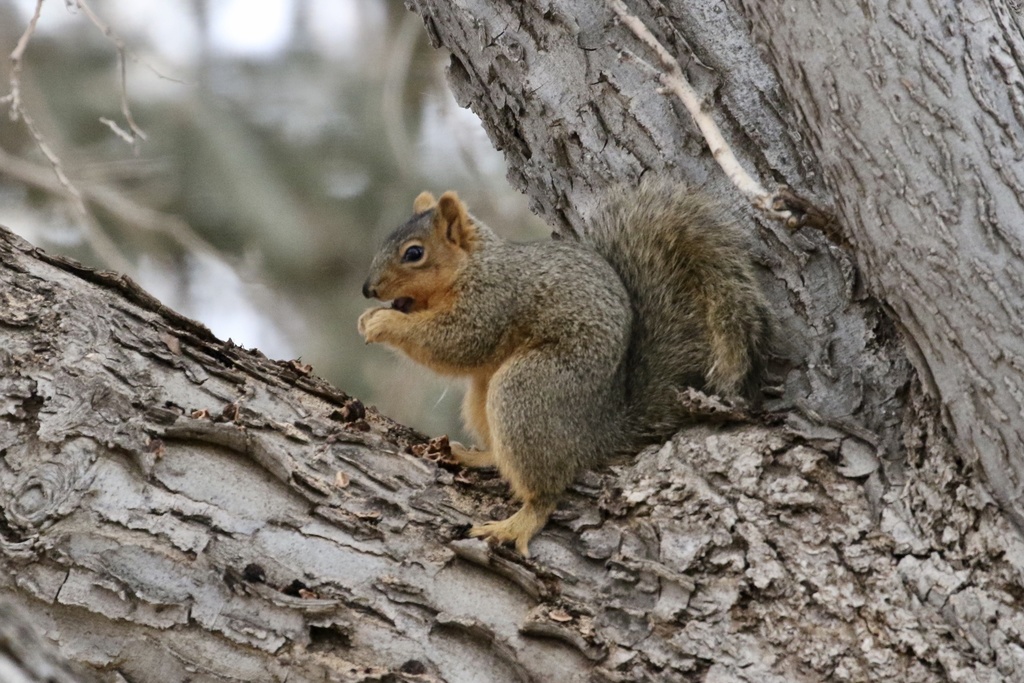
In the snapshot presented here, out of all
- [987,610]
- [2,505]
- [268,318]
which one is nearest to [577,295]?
[987,610]

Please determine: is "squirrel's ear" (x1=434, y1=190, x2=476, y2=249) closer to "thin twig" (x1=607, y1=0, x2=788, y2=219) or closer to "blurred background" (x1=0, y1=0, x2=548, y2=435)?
"thin twig" (x1=607, y1=0, x2=788, y2=219)

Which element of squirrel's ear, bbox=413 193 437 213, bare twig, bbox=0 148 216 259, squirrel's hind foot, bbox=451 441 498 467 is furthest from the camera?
bare twig, bbox=0 148 216 259

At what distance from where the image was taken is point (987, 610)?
5.52 ft

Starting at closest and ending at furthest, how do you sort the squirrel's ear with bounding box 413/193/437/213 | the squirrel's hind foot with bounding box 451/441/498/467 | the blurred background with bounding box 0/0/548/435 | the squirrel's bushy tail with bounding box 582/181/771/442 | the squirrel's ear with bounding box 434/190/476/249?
the squirrel's bushy tail with bounding box 582/181/771/442
the squirrel's hind foot with bounding box 451/441/498/467
the squirrel's ear with bounding box 434/190/476/249
the squirrel's ear with bounding box 413/193/437/213
the blurred background with bounding box 0/0/548/435

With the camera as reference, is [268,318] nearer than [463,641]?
No

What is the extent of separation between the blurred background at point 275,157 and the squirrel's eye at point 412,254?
2154 mm

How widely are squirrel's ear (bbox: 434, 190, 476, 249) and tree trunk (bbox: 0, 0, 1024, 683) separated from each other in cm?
73

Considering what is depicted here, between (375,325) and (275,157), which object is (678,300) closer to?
(375,325)

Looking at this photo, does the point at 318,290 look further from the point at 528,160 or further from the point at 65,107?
the point at 528,160

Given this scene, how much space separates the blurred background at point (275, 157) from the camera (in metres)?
5.27

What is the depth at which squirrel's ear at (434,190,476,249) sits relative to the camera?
2695mm

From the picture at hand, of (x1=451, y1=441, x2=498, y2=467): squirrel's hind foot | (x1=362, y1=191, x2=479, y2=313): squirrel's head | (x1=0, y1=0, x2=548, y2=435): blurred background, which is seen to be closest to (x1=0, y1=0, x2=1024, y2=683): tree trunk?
(x1=451, y1=441, x2=498, y2=467): squirrel's hind foot

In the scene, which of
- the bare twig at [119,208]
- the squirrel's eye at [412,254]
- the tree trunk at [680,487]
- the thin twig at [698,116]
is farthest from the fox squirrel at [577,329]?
the bare twig at [119,208]

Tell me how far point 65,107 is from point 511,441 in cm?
503
